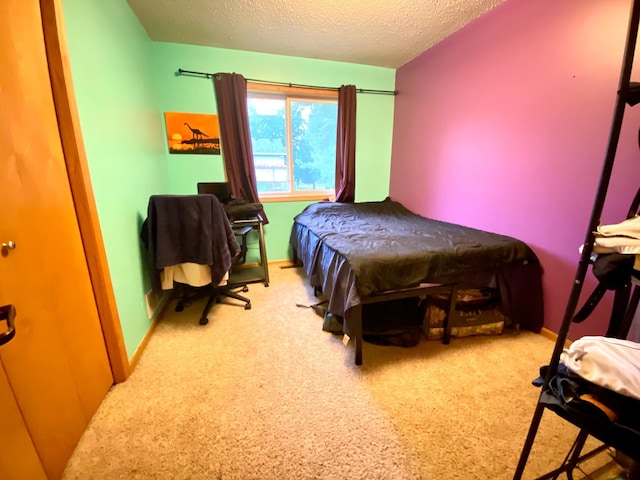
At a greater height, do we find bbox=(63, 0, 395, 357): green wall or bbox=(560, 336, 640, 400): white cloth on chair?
bbox=(63, 0, 395, 357): green wall

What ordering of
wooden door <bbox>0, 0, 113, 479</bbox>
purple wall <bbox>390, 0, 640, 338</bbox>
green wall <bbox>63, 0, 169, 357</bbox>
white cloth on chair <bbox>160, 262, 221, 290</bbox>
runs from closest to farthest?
Result: wooden door <bbox>0, 0, 113, 479</bbox>, green wall <bbox>63, 0, 169, 357</bbox>, purple wall <bbox>390, 0, 640, 338</bbox>, white cloth on chair <bbox>160, 262, 221, 290</bbox>

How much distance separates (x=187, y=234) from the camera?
6.51 ft

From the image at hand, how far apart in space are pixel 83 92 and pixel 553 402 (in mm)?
2308

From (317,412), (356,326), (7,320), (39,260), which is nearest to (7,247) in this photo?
(39,260)

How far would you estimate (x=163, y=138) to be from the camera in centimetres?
283

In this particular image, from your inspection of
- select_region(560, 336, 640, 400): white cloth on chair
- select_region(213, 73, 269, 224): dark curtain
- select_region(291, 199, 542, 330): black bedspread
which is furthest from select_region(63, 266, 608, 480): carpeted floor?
select_region(213, 73, 269, 224): dark curtain

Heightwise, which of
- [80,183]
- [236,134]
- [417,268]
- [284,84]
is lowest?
[417,268]

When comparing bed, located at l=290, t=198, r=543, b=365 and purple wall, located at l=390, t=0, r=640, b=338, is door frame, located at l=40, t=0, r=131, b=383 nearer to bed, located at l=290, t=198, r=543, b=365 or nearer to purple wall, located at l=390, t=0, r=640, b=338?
bed, located at l=290, t=198, r=543, b=365

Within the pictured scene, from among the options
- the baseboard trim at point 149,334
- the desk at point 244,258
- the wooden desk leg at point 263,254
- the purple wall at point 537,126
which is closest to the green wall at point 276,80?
the desk at point 244,258

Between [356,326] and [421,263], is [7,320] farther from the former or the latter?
[421,263]

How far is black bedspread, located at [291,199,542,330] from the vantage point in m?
1.69

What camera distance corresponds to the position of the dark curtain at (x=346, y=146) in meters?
Answer: 3.26

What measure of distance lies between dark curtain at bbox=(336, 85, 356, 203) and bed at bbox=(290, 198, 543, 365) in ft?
3.83

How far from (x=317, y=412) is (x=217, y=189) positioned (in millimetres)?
2213
